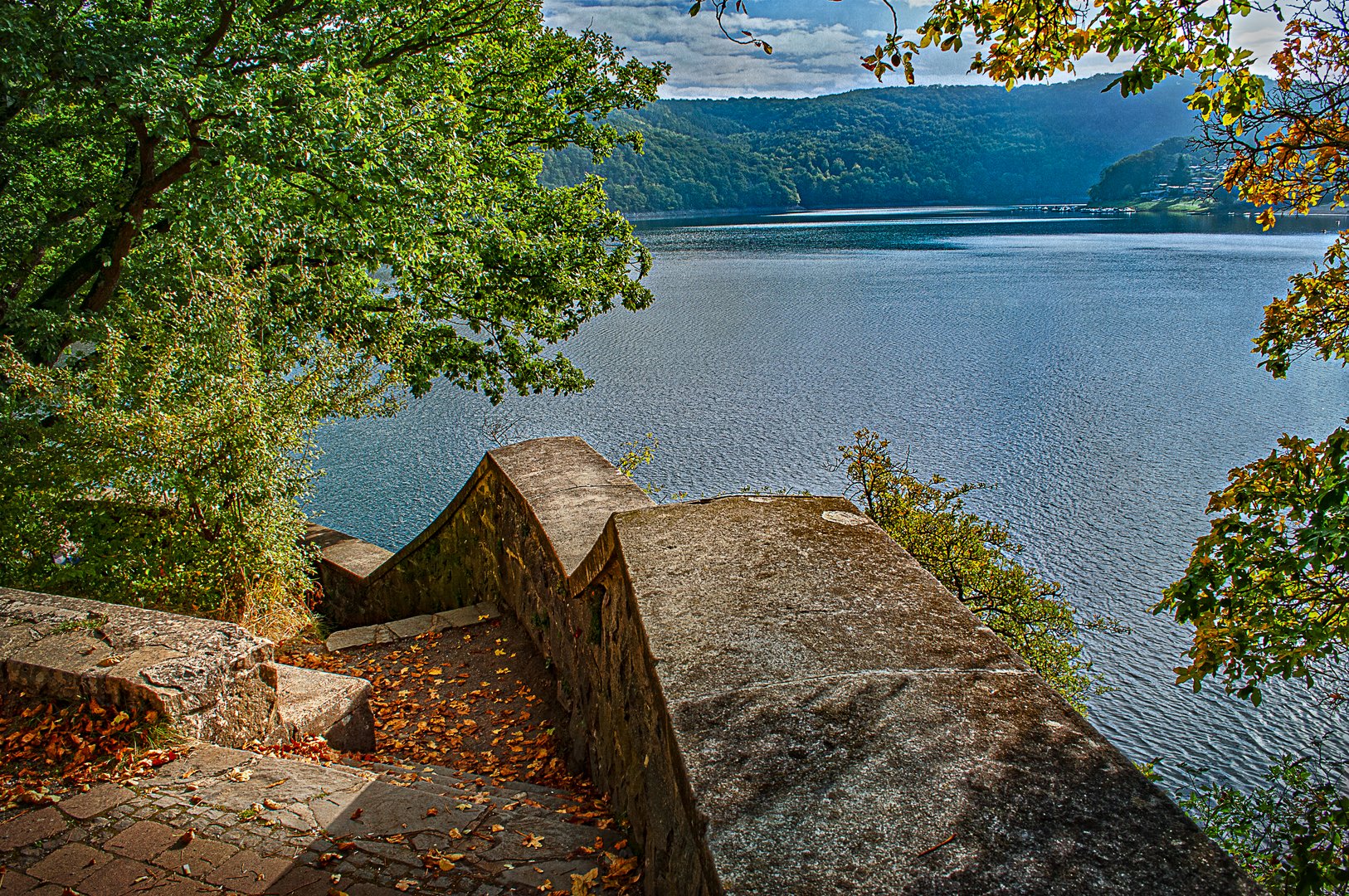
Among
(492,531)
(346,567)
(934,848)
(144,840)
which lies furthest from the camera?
(346,567)

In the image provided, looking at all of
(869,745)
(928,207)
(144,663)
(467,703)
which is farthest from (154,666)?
(928,207)

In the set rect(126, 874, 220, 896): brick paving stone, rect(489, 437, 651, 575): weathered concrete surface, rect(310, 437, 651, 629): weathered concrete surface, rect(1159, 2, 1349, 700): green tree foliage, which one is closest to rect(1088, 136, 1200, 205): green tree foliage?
rect(1159, 2, 1349, 700): green tree foliage

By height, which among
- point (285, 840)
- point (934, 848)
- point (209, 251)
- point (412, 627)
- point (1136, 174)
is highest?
point (1136, 174)

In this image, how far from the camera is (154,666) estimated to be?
4.09 metres

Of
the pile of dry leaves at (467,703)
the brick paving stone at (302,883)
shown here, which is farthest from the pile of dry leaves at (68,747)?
the pile of dry leaves at (467,703)

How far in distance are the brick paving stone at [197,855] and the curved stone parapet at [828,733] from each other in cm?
146

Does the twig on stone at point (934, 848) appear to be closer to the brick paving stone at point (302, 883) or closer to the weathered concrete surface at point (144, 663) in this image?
the brick paving stone at point (302, 883)

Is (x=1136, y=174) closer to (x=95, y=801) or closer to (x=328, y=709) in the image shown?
(x=328, y=709)

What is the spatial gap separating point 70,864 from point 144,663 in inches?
46.0

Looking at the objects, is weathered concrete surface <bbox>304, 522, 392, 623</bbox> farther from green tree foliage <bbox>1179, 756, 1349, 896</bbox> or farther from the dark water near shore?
green tree foliage <bbox>1179, 756, 1349, 896</bbox>

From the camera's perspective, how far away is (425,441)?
21906 millimetres

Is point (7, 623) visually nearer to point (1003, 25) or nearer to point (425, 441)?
point (1003, 25)

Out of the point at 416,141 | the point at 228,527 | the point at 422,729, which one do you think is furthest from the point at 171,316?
the point at 422,729

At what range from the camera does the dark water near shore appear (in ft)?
44.4
